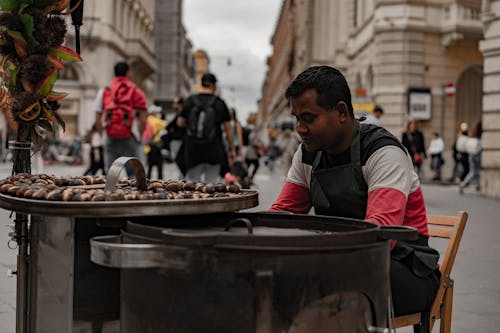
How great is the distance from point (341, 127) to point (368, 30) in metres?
27.0

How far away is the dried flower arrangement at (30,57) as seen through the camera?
3318 millimetres

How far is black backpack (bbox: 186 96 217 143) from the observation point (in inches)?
348

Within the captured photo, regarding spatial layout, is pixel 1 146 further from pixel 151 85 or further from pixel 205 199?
pixel 151 85

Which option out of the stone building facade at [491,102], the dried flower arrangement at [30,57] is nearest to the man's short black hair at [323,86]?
the dried flower arrangement at [30,57]

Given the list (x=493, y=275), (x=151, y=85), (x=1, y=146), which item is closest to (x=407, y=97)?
(x=1, y=146)

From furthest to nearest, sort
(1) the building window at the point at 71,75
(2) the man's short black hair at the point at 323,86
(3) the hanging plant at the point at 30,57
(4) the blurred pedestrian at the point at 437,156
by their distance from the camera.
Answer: (1) the building window at the point at 71,75 < (4) the blurred pedestrian at the point at 437,156 < (3) the hanging plant at the point at 30,57 < (2) the man's short black hair at the point at 323,86

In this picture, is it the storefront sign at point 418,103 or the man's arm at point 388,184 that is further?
the storefront sign at point 418,103

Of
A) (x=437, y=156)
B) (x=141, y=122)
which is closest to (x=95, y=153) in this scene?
(x=141, y=122)

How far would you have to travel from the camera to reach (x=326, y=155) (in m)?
2.91

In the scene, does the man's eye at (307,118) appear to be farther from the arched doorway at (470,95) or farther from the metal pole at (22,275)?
the arched doorway at (470,95)

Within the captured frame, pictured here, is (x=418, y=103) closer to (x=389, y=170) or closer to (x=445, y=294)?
(x=445, y=294)

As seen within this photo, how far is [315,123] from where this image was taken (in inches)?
106

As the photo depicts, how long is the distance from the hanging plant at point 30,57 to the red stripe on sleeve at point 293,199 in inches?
44.1

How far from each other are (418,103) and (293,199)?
75.1 feet
